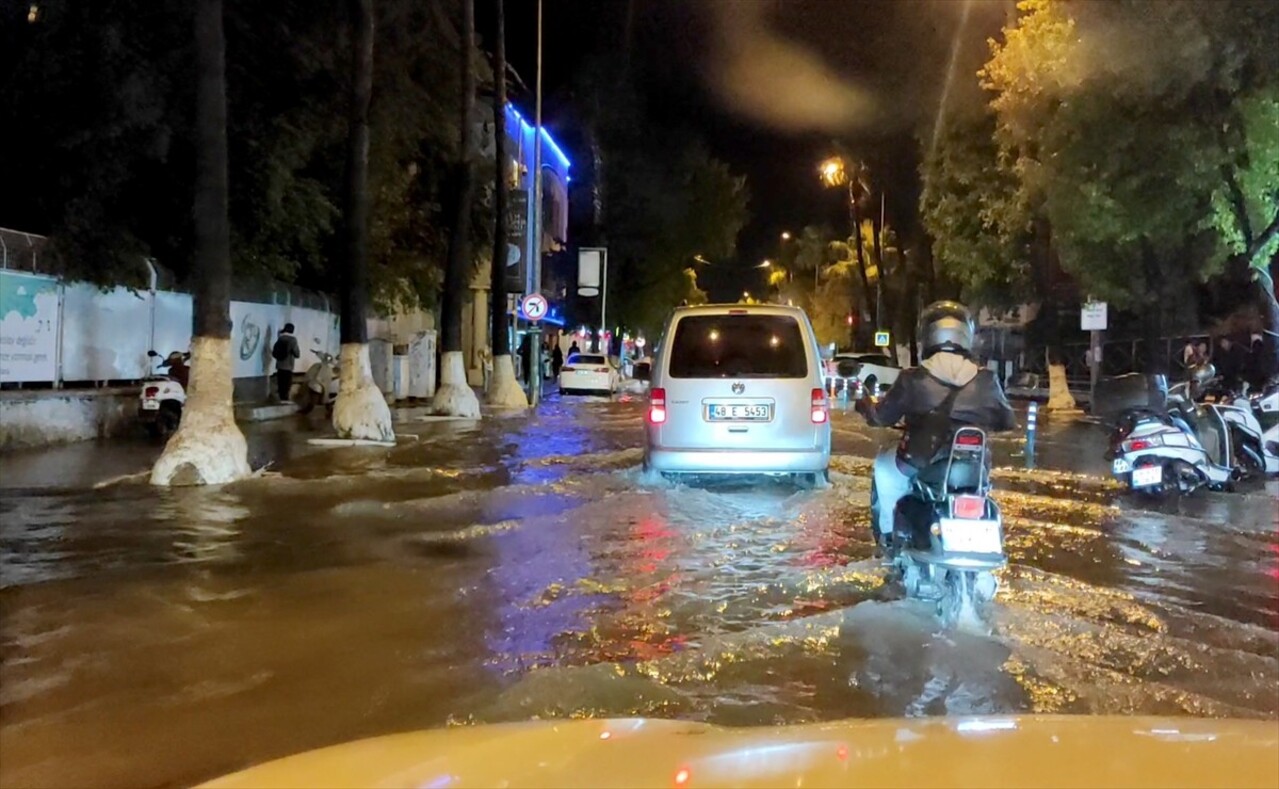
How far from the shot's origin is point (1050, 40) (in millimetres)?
23312

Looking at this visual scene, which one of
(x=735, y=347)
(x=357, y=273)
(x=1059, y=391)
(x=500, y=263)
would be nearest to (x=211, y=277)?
(x=357, y=273)

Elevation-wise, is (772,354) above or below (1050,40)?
below

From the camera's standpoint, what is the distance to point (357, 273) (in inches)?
726

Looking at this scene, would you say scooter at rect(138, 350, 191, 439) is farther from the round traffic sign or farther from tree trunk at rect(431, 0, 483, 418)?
the round traffic sign

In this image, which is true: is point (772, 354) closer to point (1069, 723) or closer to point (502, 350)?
point (1069, 723)

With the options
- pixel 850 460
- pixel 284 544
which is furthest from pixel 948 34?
pixel 284 544

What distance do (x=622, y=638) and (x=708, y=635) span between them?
47 centimetres

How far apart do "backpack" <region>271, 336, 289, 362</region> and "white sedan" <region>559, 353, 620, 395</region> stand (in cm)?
1593

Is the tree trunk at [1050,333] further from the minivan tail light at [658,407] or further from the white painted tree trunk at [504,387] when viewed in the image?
the minivan tail light at [658,407]

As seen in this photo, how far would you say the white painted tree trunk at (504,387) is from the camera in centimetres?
2889

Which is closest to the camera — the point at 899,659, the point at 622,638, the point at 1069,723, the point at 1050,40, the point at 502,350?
the point at 1069,723

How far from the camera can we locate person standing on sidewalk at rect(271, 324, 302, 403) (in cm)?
2312

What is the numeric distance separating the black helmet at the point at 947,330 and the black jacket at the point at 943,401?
6 centimetres

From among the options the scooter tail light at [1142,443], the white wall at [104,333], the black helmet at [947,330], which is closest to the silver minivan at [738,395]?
the scooter tail light at [1142,443]
